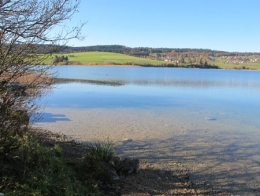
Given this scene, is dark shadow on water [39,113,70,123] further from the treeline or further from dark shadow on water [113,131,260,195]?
the treeline

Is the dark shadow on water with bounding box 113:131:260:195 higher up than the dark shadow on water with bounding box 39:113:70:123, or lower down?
lower down

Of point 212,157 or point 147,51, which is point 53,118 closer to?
point 212,157

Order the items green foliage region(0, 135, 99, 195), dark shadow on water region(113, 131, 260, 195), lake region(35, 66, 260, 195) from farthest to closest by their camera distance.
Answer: lake region(35, 66, 260, 195) → dark shadow on water region(113, 131, 260, 195) → green foliage region(0, 135, 99, 195)

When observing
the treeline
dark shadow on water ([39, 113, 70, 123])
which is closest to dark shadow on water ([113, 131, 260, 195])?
dark shadow on water ([39, 113, 70, 123])

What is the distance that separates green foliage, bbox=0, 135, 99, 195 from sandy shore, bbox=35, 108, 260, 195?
8.84ft

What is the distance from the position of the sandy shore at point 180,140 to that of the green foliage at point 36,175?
2693 millimetres

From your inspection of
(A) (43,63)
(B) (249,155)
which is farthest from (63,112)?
(A) (43,63)

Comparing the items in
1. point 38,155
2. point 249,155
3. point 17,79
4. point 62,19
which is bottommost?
point 249,155

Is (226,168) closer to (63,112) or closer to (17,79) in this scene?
(17,79)

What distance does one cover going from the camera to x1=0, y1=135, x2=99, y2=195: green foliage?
347 centimetres

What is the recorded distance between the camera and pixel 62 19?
12.8 ft

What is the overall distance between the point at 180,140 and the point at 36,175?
5.74 metres

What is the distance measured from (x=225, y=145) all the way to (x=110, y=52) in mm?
80999

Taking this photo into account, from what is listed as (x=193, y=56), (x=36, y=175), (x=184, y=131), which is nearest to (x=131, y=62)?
(x=193, y=56)
